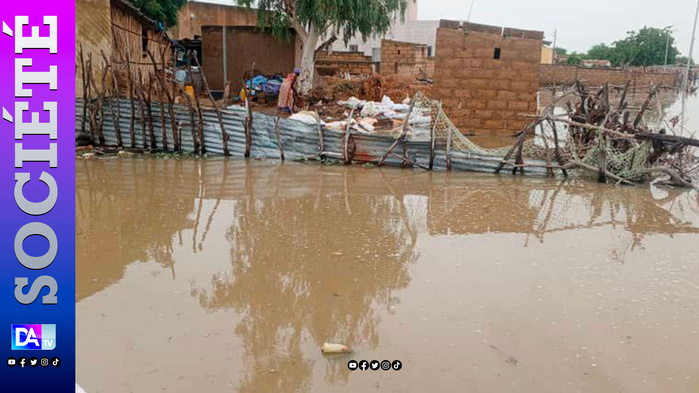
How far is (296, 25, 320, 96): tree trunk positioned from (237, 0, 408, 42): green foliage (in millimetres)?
389

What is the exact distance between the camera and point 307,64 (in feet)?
50.3

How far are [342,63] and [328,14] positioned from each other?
773 cm

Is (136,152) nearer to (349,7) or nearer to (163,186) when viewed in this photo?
(163,186)

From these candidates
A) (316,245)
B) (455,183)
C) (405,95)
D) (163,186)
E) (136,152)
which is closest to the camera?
(316,245)

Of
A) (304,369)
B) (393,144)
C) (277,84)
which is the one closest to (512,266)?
(304,369)

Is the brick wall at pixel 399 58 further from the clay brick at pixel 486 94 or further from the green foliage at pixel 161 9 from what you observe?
the clay brick at pixel 486 94

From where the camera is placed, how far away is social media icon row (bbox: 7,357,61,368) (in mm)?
2693

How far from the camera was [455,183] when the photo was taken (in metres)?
8.25

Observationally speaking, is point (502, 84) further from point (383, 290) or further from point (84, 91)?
point (383, 290)

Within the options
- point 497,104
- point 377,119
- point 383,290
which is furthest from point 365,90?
point 383,290

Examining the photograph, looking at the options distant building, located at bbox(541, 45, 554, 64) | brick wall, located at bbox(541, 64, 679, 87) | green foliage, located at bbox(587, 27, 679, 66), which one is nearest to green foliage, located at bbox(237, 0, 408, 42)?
brick wall, located at bbox(541, 64, 679, 87)

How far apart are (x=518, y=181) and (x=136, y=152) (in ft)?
21.6

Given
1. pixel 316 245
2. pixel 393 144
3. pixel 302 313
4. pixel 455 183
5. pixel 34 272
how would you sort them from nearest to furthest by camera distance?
1. pixel 34 272
2. pixel 302 313
3. pixel 316 245
4. pixel 455 183
5. pixel 393 144

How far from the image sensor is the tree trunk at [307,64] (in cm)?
1508
